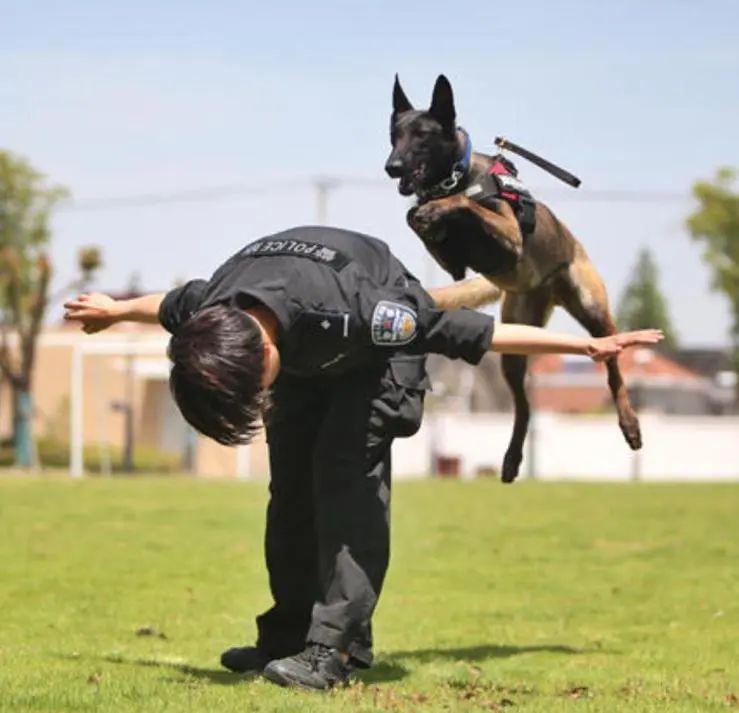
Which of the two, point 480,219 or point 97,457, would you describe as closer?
point 480,219

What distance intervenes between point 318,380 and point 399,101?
5.83 feet

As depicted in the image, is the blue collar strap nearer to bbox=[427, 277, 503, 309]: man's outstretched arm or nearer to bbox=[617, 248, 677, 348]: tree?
bbox=[427, 277, 503, 309]: man's outstretched arm

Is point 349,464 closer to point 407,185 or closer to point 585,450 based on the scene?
point 407,185

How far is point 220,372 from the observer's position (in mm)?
5875

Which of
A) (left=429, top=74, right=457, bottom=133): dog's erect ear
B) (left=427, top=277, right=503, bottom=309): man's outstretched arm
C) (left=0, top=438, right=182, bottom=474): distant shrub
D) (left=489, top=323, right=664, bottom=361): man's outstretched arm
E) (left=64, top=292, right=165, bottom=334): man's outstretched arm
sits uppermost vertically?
(left=429, top=74, right=457, bottom=133): dog's erect ear

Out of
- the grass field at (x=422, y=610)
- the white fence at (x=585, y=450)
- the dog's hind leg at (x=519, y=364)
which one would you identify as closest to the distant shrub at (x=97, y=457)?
the white fence at (x=585, y=450)

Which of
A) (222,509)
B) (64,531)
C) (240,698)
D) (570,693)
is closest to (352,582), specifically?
(240,698)

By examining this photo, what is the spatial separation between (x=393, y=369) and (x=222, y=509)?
46.0 feet

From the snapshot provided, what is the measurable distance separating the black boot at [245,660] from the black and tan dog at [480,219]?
76.8 inches

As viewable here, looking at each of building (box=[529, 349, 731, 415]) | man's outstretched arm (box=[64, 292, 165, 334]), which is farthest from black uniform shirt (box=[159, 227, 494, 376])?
building (box=[529, 349, 731, 415])

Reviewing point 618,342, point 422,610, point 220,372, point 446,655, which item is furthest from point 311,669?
point 422,610

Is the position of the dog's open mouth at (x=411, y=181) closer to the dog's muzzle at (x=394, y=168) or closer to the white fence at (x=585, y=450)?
the dog's muzzle at (x=394, y=168)

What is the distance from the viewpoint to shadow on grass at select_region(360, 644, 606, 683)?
24.3 ft

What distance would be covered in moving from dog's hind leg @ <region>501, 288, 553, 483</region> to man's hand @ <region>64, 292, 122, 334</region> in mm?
2288
